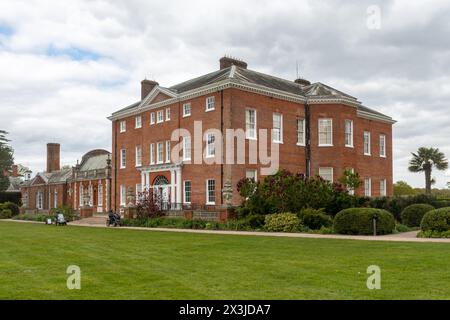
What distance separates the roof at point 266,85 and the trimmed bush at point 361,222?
14.1 meters

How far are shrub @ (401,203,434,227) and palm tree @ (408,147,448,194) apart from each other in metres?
32.9

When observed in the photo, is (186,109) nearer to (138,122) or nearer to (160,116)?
(160,116)

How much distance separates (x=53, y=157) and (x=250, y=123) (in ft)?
147

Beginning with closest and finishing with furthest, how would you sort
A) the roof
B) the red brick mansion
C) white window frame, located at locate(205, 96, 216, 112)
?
the red brick mansion → white window frame, located at locate(205, 96, 216, 112) → the roof

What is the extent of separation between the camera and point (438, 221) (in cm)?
2062

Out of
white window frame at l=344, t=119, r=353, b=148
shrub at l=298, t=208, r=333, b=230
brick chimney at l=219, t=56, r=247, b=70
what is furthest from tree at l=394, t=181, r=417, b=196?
shrub at l=298, t=208, r=333, b=230

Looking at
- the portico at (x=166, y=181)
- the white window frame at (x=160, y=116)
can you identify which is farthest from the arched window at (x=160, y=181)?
the white window frame at (x=160, y=116)

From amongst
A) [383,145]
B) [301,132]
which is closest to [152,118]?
[301,132]

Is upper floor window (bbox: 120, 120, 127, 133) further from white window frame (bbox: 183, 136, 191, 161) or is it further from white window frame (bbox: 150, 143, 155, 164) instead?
white window frame (bbox: 183, 136, 191, 161)

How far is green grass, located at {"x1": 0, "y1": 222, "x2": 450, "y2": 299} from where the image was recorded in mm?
8352

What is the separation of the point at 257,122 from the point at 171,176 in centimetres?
789

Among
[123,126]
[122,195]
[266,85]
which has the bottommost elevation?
[122,195]
